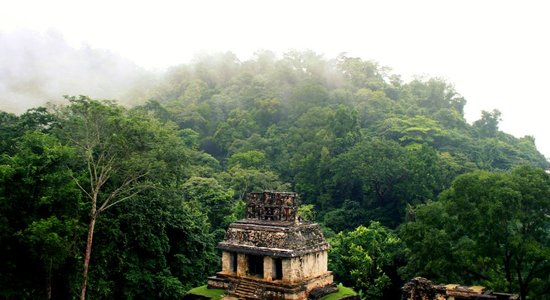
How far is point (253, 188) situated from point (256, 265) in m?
22.7

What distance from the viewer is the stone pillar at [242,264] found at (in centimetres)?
2022

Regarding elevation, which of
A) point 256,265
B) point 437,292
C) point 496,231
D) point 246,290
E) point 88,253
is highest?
point 496,231

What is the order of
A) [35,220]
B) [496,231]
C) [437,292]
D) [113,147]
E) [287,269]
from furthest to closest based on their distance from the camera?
[113,147]
[496,231]
[287,269]
[35,220]
[437,292]

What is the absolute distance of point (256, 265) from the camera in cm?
2014

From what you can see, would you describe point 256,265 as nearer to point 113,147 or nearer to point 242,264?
point 242,264

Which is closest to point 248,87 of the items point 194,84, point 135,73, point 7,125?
point 194,84

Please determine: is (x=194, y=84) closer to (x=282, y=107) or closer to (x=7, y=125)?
(x=282, y=107)

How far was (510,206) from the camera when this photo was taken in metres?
20.0

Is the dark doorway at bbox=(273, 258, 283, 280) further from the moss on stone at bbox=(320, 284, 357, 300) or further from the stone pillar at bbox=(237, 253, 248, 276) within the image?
the moss on stone at bbox=(320, 284, 357, 300)

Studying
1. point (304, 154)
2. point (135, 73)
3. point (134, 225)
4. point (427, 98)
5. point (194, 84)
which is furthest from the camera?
point (135, 73)

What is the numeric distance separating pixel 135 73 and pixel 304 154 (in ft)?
152

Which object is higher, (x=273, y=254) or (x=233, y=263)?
(x=273, y=254)

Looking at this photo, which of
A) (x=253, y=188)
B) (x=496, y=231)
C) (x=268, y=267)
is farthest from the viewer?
(x=253, y=188)

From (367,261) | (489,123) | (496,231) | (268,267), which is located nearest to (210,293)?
(268,267)
